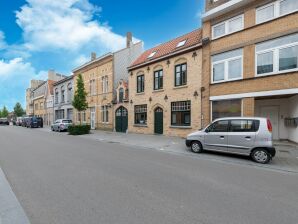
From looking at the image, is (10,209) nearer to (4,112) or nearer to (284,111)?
(284,111)

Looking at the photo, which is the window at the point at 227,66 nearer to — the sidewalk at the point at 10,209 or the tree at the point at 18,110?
the sidewalk at the point at 10,209

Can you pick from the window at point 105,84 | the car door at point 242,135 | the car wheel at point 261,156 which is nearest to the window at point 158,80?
the window at point 105,84

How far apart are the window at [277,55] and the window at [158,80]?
811 centimetres

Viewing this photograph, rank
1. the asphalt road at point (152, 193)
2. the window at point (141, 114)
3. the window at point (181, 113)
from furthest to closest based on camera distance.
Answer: the window at point (141, 114) < the window at point (181, 113) < the asphalt road at point (152, 193)

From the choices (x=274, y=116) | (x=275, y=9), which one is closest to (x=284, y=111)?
(x=274, y=116)

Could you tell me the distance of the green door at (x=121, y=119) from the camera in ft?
73.0

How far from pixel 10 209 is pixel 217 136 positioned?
26.4 ft

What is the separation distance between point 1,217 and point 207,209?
3.76 metres

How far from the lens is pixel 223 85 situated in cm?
1407

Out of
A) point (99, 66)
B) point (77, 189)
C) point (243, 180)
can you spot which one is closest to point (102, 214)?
point (77, 189)

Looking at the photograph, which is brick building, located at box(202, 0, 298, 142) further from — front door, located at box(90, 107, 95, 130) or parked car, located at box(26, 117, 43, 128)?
parked car, located at box(26, 117, 43, 128)

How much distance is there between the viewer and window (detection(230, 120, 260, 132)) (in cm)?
852

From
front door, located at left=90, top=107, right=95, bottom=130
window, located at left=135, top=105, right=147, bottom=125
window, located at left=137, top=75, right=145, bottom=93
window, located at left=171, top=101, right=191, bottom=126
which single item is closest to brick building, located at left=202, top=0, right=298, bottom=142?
window, located at left=171, top=101, right=191, bottom=126

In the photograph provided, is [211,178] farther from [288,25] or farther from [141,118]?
[141,118]
